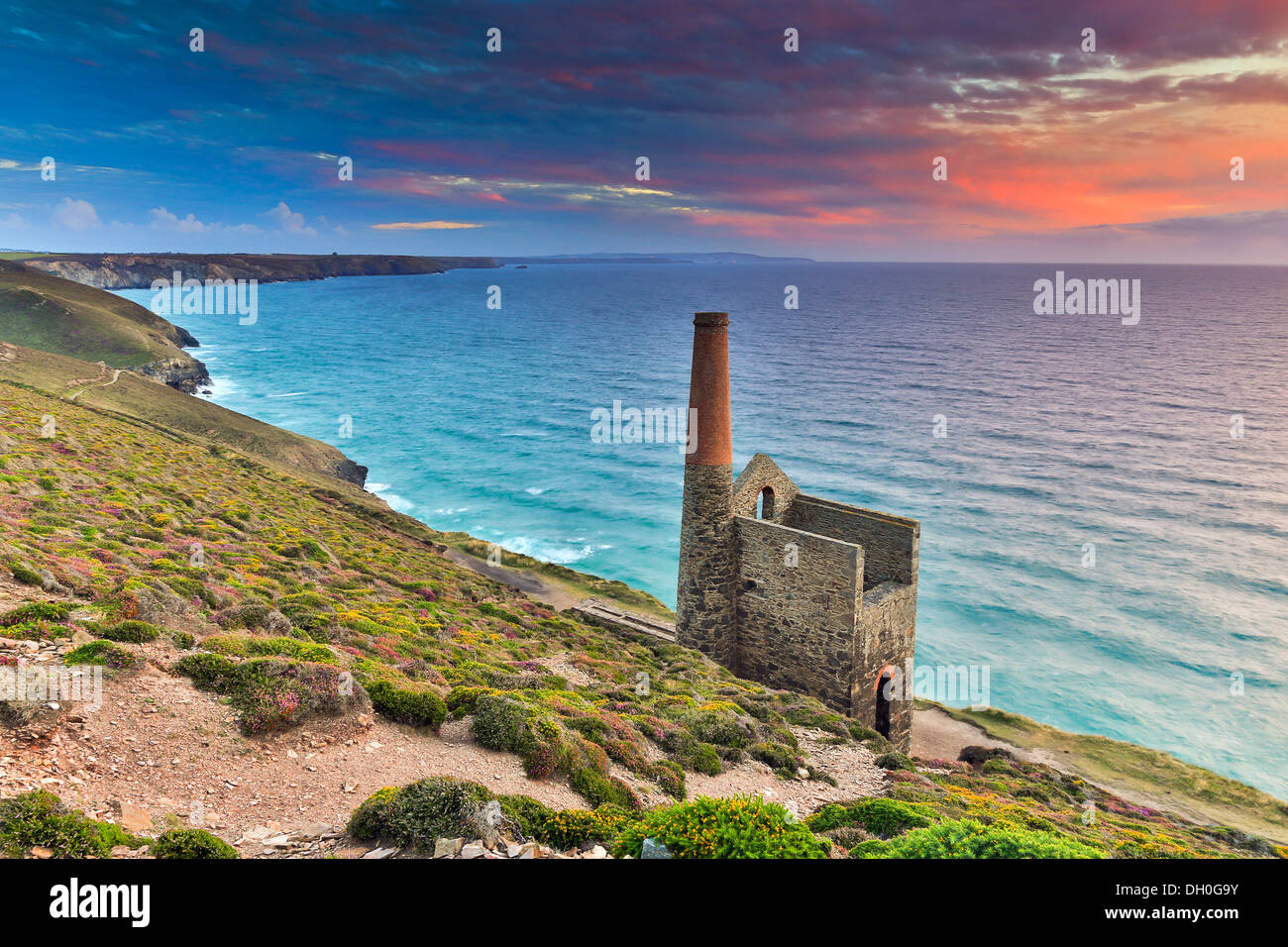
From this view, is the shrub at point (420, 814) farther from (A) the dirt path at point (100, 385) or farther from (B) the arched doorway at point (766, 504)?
(A) the dirt path at point (100, 385)

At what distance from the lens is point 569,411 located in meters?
105

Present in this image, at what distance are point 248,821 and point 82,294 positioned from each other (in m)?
144

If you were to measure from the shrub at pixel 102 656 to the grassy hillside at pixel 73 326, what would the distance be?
8856cm

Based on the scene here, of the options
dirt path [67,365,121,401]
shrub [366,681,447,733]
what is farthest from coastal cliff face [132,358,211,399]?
shrub [366,681,447,733]

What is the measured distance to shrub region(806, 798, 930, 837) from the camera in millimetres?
14594

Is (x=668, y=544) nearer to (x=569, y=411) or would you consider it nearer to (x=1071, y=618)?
(x=1071, y=618)

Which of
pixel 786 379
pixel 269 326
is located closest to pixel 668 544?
pixel 786 379

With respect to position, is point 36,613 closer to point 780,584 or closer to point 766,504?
point 780,584

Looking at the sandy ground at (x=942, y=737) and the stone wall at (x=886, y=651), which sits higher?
the stone wall at (x=886, y=651)

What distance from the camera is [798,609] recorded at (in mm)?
25031

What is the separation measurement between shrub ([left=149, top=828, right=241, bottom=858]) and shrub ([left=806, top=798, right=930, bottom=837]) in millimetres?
11285

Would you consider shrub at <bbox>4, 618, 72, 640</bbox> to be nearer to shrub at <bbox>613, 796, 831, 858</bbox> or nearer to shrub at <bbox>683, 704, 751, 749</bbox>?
shrub at <bbox>613, 796, 831, 858</bbox>

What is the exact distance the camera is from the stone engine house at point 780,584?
24.2 metres

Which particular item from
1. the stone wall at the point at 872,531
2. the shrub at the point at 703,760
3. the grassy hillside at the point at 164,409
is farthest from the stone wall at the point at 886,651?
the grassy hillside at the point at 164,409
